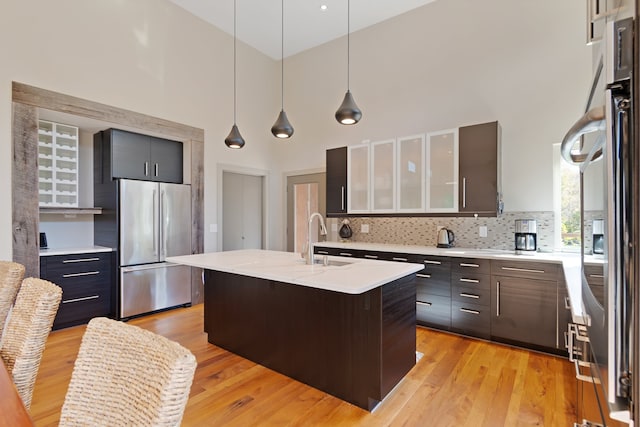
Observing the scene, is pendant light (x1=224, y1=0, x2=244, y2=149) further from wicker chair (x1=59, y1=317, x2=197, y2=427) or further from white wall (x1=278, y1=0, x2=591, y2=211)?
wicker chair (x1=59, y1=317, x2=197, y2=427)

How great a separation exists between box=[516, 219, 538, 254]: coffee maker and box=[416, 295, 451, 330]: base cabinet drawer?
0.92m

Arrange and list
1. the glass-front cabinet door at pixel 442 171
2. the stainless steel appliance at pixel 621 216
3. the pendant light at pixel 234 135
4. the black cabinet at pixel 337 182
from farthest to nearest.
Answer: the black cabinet at pixel 337 182
the glass-front cabinet door at pixel 442 171
the pendant light at pixel 234 135
the stainless steel appliance at pixel 621 216

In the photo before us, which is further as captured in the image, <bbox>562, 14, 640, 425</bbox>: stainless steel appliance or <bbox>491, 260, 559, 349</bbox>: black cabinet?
<bbox>491, 260, 559, 349</bbox>: black cabinet

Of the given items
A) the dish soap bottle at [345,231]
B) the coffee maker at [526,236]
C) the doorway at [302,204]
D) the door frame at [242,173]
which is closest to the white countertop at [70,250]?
the door frame at [242,173]

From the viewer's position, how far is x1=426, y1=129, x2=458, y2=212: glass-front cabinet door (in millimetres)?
3572

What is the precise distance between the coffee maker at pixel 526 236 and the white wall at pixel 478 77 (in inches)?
9.2

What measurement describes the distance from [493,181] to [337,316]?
2242mm

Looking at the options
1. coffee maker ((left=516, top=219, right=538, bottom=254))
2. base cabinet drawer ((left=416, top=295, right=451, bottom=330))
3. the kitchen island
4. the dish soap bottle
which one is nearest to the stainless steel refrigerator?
Result: the kitchen island

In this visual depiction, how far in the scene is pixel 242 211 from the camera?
5500mm

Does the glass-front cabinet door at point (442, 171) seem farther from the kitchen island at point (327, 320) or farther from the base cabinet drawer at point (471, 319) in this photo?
the kitchen island at point (327, 320)

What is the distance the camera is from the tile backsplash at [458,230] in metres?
3.40

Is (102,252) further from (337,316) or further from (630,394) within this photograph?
(630,394)

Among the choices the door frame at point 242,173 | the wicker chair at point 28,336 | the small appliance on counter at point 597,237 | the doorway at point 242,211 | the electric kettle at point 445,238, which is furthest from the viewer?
the doorway at point 242,211

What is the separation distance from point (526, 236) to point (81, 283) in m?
4.86
